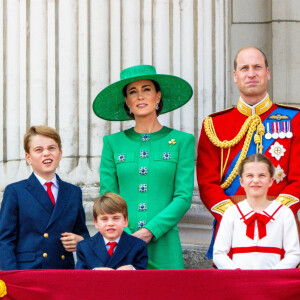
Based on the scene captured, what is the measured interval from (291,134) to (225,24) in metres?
2.00

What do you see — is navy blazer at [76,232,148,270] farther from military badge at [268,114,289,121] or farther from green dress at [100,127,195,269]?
military badge at [268,114,289,121]

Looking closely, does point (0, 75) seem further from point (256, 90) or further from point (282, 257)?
point (282, 257)

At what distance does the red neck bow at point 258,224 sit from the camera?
15.9ft

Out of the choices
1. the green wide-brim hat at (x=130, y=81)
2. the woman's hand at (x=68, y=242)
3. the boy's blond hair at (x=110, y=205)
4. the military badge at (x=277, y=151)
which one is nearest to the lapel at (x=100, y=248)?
the boy's blond hair at (x=110, y=205)

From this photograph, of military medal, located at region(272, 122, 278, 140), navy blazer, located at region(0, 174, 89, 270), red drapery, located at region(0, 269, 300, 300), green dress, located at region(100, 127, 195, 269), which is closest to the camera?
red drapery, located at region(0, 269, 300, 300)

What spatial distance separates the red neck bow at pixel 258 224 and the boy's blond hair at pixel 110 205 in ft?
2.11

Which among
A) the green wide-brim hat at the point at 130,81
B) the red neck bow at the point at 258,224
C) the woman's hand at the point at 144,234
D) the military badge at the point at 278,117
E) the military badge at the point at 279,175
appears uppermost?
the green wide-brim hat at the point at 130,81

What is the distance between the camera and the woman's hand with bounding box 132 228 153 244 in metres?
5.12

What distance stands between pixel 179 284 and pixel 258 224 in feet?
2.25

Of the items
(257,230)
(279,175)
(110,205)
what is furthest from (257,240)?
(110,205)

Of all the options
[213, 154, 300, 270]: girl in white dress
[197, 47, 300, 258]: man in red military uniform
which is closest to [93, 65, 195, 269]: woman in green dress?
[197, 47, 300, 258]: man in red military uniform

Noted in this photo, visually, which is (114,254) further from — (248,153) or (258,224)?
(248,153)

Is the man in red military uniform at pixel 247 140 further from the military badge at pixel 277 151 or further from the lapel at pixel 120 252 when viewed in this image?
the lapel at pixel 120 252

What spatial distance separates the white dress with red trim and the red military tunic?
0.21m
